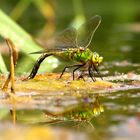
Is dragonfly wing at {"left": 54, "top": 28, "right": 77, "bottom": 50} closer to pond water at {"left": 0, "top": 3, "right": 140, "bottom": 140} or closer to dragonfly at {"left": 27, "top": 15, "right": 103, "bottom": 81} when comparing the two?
dragonfly at {"left": 27, "top": 15, "right": 103, "bottom": 81}

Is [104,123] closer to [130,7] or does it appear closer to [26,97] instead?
[26,97]

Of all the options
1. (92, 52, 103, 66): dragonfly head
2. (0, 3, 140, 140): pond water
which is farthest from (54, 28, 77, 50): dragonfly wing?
(0, 3, 140, 140): pond water

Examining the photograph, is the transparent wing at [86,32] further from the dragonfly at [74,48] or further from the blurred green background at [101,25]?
the blurred green background at [101,25]

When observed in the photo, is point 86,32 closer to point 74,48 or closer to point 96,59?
point 74,48

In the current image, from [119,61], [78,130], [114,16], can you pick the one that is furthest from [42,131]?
[114,16]

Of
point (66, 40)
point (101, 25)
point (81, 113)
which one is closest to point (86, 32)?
point (66, 40)
